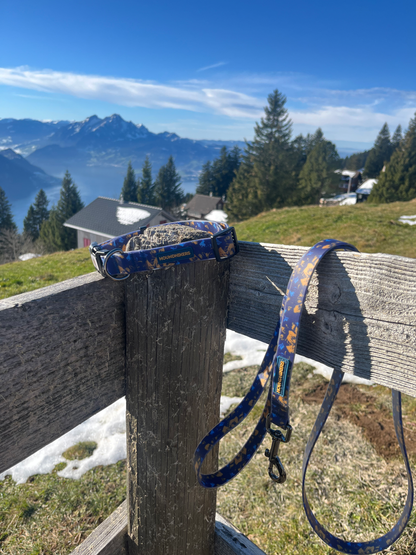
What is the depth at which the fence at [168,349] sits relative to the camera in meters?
0.81

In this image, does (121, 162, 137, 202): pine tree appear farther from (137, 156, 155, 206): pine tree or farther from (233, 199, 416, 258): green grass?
(233, 199, 416, 258): green grass

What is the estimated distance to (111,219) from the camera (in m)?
40.1

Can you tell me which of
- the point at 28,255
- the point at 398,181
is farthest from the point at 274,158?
the point at 28,255

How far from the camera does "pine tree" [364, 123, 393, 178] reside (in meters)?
64.6

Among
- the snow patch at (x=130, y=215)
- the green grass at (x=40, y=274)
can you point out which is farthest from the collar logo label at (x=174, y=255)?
the snow patch at (x=130, y=215)

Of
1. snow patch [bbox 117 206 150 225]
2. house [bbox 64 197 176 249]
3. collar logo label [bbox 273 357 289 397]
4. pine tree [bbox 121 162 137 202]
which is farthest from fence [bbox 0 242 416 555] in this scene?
pine tree [bbox 121 162 137 202]

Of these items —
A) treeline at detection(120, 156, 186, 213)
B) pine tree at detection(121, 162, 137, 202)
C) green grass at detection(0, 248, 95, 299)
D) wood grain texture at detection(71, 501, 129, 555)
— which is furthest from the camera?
pine tree at detection(121, 162, 137, 202)

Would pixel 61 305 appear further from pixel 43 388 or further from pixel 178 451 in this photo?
pixel 178 451

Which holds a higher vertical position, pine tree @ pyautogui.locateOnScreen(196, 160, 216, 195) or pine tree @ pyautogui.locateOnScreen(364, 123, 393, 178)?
pine tree @ pyautogui.locateOnScreen(364, 123, 393, 178)

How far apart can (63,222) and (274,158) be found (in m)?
32.9

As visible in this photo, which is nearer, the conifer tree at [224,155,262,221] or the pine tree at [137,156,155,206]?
the conifer tree at [224,155,262,221]

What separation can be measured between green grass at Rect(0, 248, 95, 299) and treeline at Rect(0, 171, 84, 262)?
34.8m

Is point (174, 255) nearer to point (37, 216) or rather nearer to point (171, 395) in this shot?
point (171, 395)

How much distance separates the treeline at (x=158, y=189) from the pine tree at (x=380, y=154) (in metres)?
40.1
